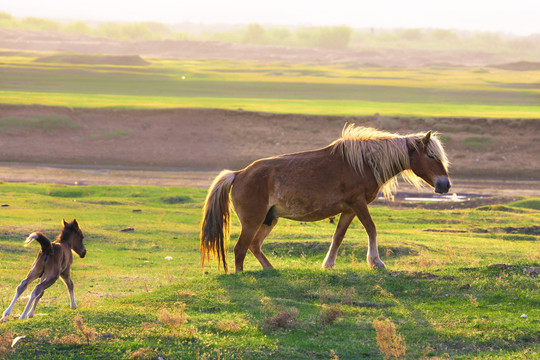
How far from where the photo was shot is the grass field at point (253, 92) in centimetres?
5069

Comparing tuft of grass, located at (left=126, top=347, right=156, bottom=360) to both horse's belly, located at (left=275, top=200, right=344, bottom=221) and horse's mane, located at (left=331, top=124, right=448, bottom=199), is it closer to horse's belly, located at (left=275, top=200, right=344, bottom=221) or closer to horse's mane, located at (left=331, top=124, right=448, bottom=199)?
horse's belly, located at (left=275, top=200, right=344, bottom=221)

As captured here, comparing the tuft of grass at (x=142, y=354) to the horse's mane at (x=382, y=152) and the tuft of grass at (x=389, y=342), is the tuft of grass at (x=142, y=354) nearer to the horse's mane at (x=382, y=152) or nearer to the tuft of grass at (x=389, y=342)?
the tuft of grass at (x=389, y=342)

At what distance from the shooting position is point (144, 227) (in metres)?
20.5

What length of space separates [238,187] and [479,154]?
2954 cm

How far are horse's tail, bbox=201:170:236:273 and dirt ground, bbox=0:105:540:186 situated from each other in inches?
964

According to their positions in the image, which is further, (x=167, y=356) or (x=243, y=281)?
(x=243, y=281)

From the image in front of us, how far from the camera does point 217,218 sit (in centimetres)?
1201

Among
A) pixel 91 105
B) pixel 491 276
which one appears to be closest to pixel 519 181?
pixel 491 276

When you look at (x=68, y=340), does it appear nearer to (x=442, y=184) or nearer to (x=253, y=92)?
(x=442, y=184)

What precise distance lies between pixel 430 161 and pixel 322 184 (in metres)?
1.90

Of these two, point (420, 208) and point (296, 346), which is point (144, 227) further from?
point (296, 346)

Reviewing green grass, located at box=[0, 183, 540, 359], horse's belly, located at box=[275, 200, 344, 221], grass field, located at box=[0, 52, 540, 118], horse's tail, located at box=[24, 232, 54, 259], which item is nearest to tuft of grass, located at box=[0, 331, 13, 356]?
green grass, located at box=[0, 183, 540, 359]

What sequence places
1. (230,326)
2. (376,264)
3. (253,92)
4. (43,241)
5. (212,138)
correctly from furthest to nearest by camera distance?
1. (253,92)
2. (212,138)
3. (376,264)
4. (43,241)
5. (230,326)

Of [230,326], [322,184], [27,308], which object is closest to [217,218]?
[322,184]
